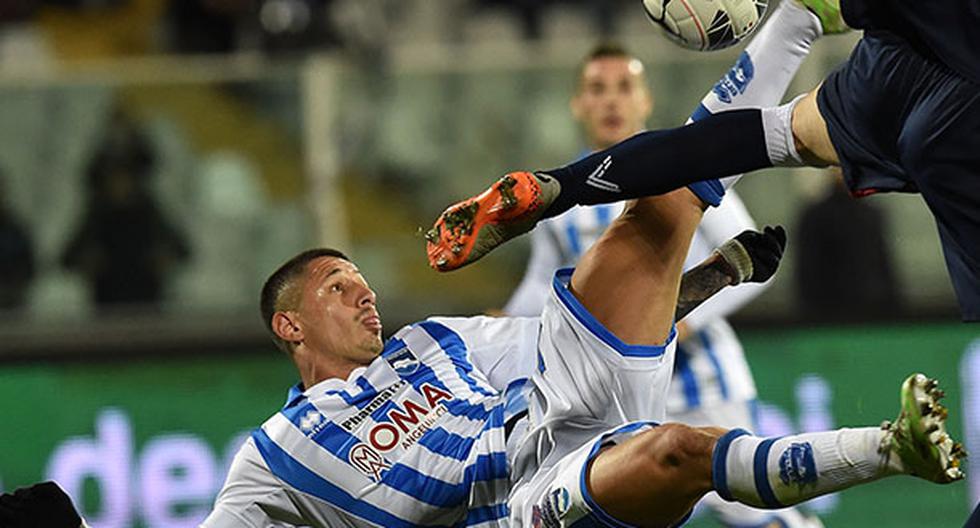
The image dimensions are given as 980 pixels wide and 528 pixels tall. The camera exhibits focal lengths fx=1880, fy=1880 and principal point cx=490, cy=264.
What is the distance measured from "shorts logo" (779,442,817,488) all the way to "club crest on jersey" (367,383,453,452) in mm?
1181

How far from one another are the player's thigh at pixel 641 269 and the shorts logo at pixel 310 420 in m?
0.75

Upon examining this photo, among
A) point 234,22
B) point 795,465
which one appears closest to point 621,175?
point 795,465

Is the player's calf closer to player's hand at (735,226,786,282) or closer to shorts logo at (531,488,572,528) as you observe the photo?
shorts logo at (531,488,572,528)

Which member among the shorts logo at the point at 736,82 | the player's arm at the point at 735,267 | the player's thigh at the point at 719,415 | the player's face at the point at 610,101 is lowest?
the player's thigh at the point at 719,415

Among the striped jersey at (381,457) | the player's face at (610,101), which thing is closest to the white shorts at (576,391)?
the striped jersey at (381,457)

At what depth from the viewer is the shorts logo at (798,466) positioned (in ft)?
13.0

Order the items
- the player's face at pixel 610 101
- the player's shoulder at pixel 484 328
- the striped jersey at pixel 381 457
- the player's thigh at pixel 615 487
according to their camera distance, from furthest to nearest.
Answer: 1. the player's face at pixel 610 101
2. the player's shoulder at pixel 484 328
3. the striped jersey at pixel 381 457
4. the player's thigh at pixel 615 487

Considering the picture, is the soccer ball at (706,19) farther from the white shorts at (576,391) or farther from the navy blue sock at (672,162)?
the white shorts at (576,391)

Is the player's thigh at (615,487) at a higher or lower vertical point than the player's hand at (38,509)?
lower

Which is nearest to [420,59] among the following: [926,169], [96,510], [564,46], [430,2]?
[564,46]

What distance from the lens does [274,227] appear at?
29.0 ft

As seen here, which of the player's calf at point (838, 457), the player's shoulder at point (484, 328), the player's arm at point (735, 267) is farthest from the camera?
the player's shoulder at point (484, 328)

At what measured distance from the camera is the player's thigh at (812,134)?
14.7 ft

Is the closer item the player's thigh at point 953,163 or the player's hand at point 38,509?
the player's thigh at point 953,163
